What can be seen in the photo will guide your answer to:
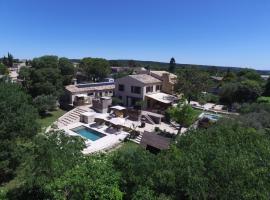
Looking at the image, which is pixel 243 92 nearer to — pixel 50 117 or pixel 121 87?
pixel 121 87

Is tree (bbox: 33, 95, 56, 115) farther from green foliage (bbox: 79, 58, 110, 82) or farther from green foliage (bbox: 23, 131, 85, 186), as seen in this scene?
green foliage (bbox: 79, 58, 110, 82)

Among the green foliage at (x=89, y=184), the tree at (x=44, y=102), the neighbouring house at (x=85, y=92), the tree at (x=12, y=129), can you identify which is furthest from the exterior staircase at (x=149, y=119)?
the green foliage at (x=89, y=184)

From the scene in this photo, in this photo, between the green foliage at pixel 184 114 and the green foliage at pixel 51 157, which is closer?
the green foliage at pixel 51 157

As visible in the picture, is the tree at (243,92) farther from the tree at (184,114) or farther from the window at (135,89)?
the tree at (184,114)

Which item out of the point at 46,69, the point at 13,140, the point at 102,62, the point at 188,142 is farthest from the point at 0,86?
the point at 102,62

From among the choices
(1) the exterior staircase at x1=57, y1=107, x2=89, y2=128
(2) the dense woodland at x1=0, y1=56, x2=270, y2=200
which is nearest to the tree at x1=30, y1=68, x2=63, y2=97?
(1) the exterior staircase at x1=57, y1=107, x2=89, y2=128

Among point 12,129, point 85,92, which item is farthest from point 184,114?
point 85,92
